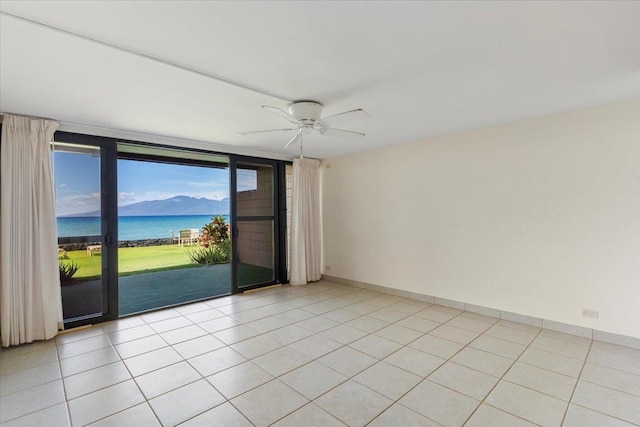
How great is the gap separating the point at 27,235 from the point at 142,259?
21.7 ft

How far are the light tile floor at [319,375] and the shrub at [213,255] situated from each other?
16.1 ft

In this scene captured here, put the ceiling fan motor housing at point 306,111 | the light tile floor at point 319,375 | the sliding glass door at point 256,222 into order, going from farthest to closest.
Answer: the sliding glass door at point 256,222 < the ceiling fan motor housing at point 306,111 < the light tile floor at point 319,375

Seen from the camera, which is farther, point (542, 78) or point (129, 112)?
point (129, 112)

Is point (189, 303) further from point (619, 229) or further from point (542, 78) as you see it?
point (619, 229)

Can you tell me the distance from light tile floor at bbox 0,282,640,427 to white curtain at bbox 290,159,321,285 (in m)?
1.69

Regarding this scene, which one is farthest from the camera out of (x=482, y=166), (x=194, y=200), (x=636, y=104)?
(x=194, y=200)

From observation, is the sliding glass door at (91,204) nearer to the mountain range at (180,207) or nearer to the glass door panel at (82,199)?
the glass door panel at (82,199)

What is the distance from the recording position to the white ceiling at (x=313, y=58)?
1.49 meters

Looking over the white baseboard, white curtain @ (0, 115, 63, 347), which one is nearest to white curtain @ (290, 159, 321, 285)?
the white baseboard

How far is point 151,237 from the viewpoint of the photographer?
440 inches

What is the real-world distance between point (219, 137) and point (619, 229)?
4640 mm

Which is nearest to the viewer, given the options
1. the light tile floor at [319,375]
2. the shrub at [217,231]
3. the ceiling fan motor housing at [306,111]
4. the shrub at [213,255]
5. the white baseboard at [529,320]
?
the light tile floor at [319,375]

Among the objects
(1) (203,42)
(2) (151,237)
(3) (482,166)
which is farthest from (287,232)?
(2) (151,237)

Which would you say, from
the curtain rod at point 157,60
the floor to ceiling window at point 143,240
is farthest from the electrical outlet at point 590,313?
the floor to ceiling window at point 143,240
